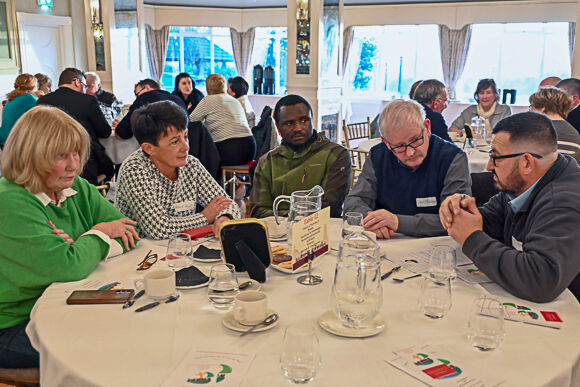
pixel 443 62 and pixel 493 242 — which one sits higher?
pixel 443 62

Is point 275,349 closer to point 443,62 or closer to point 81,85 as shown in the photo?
point 81,85

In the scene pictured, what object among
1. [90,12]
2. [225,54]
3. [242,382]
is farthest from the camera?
[225,54]

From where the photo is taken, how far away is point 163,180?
2.60 m

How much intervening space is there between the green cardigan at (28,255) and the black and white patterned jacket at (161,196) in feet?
1.55

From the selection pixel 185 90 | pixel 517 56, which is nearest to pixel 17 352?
pixel 185 90

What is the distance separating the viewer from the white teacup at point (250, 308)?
1.46 m

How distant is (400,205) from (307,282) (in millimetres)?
1096

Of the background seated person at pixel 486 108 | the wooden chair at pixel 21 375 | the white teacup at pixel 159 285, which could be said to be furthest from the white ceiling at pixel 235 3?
the wooden chair at pixel 21 375

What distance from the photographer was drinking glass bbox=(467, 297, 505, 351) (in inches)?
54.7

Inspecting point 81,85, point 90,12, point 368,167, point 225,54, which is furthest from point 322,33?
point 225,54

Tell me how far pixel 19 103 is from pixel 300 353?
243 inches

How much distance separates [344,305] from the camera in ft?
4.78

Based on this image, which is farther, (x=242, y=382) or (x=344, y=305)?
(x=344, y=305)

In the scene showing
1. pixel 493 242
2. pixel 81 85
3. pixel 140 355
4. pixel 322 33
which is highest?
pixel 322 33
